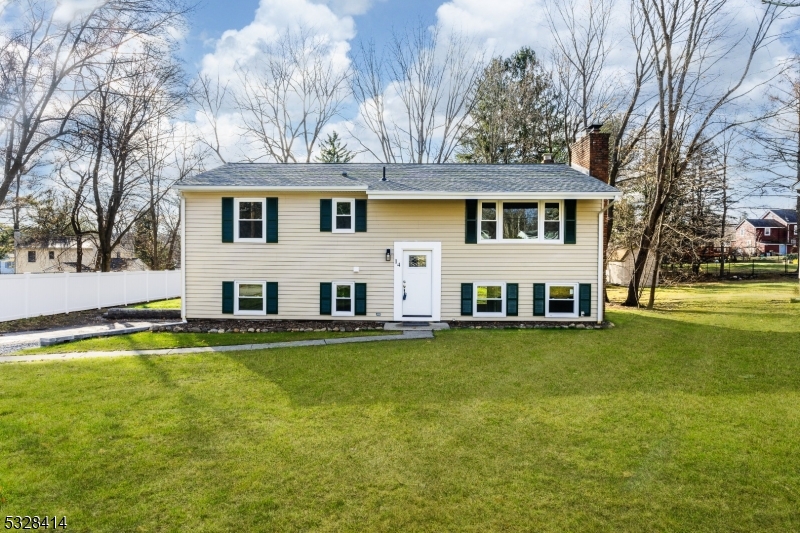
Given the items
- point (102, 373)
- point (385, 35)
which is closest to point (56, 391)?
point (102, 373)

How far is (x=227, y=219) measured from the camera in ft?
44.2

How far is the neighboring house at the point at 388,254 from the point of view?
43.8 feet

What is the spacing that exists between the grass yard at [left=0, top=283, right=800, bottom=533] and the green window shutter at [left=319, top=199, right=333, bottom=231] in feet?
17.0

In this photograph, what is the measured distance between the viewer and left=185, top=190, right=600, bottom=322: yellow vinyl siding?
1336 centimetres

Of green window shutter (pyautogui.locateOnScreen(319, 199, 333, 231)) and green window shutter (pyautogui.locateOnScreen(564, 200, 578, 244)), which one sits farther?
green window shutter (pyautogui.locateOnScreen(319, 199, 333, 231))

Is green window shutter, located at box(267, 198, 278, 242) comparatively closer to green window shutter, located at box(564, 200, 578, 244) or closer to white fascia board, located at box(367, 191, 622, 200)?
white fascia board, located at box(367, 191, 622, 200)

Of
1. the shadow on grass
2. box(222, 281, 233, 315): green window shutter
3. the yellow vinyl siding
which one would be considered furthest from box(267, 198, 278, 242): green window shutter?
the shadow on grass

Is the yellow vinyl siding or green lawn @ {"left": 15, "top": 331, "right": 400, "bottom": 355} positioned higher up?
the yellow vinyl siding

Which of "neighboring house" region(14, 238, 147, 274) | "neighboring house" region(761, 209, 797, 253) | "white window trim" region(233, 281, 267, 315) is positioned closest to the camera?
"white window trim" region(233, 281, 267, 315)

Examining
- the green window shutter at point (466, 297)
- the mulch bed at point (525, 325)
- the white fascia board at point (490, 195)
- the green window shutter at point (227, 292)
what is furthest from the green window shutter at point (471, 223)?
the green window shutter at point (227, 292)

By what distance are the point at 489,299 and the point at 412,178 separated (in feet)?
14.4

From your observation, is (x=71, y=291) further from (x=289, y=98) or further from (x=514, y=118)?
(x=514, y=118)

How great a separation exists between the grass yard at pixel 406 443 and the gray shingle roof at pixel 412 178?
566cm

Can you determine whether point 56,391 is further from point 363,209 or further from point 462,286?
point 462,286
